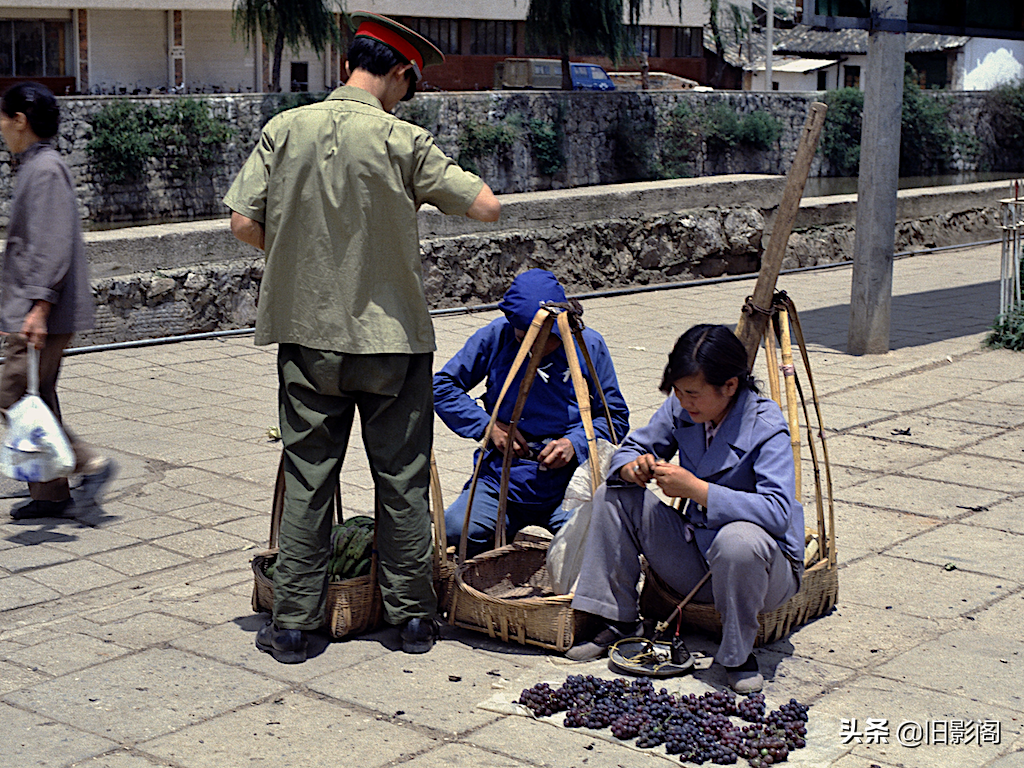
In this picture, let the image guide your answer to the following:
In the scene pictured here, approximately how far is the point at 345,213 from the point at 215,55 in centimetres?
3473

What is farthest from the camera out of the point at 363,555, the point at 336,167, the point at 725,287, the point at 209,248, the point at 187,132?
the point at 187,132

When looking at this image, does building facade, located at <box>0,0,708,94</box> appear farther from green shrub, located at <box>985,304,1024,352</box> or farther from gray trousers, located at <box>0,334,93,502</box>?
gray trousers, located at <box>0,334,93,502</box>

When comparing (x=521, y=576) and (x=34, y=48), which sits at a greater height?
(x=34, y=48)

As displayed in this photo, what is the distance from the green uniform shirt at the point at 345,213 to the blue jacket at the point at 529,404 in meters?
0.72

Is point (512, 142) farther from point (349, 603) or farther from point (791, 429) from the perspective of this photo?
point (349, 603)

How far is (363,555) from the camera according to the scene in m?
3.79

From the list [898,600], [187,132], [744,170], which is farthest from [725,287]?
[744,170]

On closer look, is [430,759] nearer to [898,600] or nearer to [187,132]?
[898,600]

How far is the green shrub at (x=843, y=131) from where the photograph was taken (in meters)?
36.4

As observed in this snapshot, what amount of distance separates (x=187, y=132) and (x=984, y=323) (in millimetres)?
18861

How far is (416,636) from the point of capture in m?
3.59

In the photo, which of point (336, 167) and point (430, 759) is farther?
point (336, 167)

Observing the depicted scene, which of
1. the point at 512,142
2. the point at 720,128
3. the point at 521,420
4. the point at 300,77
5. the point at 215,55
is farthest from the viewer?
the point at 300,77

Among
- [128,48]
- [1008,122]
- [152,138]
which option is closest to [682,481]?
[152,138]
